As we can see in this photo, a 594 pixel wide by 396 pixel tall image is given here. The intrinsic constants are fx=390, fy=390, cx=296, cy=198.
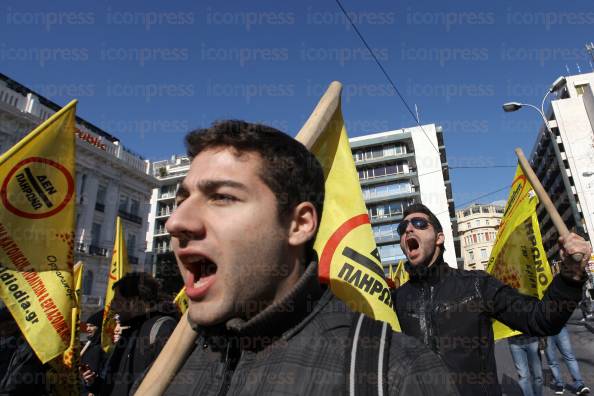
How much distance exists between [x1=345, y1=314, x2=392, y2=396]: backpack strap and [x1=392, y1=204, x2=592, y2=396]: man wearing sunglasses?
4.96 feet

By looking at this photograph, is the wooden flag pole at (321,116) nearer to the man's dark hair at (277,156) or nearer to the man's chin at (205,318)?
the man's dark hair at (277,156)

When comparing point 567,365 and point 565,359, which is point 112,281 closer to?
point 565,359

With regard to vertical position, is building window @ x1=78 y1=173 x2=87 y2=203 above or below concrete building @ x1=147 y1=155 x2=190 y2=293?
below

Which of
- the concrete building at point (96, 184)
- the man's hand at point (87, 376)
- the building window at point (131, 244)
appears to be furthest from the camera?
the building window at point (131, 244)

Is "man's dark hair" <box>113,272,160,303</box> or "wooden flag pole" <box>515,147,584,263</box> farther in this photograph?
"man's dark hair" <box>113,272,160,303</box>

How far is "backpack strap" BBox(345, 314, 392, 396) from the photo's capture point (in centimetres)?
98

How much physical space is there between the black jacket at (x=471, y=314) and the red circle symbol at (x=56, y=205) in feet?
9.21

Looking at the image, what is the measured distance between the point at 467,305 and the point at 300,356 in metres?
1.75

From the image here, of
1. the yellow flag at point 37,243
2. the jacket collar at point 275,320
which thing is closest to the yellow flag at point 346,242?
the jacket collar at point 275,320

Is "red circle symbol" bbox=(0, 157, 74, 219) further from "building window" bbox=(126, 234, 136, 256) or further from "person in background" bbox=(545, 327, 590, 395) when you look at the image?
"building window" bbox=(126, 234, 136, 256)

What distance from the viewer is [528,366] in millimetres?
5449

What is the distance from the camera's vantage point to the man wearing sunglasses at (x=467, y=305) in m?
2.10

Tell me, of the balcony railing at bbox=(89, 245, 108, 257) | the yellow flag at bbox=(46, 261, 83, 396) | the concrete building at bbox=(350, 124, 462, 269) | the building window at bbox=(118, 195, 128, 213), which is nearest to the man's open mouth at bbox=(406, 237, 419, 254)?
the yellow flag at bbox=(46, 261, 83, 396)

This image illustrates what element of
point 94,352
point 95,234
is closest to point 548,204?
point 94,352
